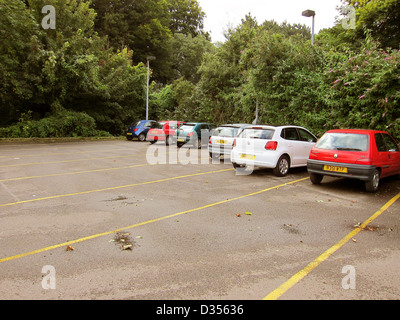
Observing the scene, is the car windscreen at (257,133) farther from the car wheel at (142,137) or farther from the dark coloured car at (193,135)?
the car wheel at (142,137)

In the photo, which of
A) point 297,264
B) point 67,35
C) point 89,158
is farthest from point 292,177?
point 67,35

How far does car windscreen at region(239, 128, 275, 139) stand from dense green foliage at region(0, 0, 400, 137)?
4.27m

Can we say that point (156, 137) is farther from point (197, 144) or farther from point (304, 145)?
point (304, 145)

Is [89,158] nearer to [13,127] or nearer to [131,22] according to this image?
[13,127]

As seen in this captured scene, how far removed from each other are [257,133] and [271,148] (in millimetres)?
744

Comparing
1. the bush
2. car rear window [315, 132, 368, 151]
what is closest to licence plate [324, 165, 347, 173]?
car rear window [315, 132, 368, 151]

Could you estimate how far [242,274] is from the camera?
3.71 meters

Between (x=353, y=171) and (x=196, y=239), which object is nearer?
(x=196, y=239)

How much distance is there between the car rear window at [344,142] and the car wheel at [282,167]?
62.5 inches

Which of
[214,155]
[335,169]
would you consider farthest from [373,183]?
[214,155]

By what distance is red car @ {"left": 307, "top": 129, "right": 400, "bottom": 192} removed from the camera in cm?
791

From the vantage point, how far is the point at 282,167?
10.2 meters

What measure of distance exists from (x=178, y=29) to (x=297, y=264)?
57881mm

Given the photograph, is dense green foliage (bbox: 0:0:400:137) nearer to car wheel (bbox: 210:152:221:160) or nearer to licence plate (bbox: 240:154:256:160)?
car wheel (bbox: 210:152:221:160)
